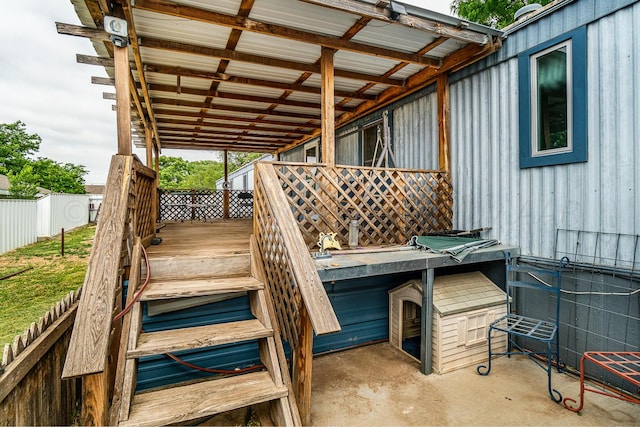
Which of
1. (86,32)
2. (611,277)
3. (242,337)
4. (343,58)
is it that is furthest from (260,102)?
(611,277)

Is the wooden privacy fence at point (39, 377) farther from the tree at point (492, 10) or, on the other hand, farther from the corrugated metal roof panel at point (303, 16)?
the tree at point (492, 10)

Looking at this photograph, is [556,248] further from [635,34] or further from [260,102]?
[260,102]

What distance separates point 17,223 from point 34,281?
4644 mm

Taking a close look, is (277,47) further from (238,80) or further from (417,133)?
(417,133)

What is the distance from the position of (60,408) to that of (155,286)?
977 mm

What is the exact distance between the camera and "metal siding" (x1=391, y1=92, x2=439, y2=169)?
493 cm

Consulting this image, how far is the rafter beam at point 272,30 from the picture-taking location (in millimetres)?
2983

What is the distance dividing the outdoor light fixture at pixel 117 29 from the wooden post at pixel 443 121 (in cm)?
375

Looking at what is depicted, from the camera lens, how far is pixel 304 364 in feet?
7.27

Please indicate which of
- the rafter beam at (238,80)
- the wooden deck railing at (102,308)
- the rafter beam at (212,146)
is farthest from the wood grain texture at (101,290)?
the rafter beam at (212,146)

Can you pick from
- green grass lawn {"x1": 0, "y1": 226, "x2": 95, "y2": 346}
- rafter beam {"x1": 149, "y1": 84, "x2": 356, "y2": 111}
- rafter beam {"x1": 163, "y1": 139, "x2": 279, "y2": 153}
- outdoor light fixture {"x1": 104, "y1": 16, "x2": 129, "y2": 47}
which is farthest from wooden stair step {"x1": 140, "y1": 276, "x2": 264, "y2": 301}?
rafter beam {"x1": 163, "y1": 139, "x2": 279, "y2": 153}

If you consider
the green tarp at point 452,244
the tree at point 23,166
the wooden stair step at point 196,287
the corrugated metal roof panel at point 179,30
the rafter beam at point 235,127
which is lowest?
the wooden stair step at point 196,287

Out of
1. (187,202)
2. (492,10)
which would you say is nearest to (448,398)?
(187,202)

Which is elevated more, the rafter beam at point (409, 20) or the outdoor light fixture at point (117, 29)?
the rafter beam at point (409, 20)
